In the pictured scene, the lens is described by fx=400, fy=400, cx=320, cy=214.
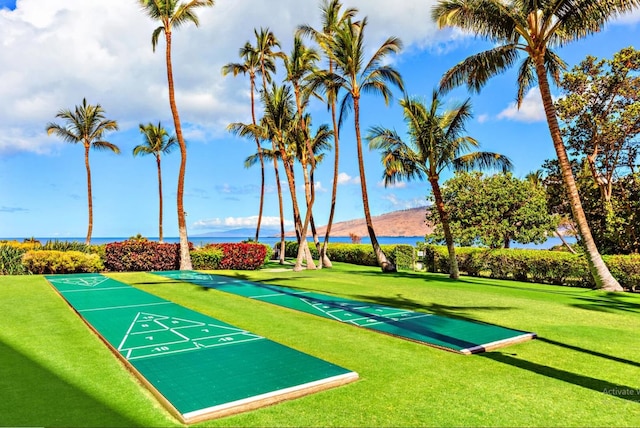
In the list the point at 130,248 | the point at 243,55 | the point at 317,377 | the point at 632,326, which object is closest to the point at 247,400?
the point at 317,377

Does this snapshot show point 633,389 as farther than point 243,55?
No

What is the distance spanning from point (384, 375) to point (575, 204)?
10637 mm

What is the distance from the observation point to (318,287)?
41.9 feet

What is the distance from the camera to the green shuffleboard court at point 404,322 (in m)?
6.14

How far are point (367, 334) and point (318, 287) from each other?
616 cm

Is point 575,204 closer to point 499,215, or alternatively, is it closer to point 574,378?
point 574,378

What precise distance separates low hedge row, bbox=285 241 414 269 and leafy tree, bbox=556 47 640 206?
9788mm

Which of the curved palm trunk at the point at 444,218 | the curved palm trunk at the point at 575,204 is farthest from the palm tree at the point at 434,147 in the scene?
the curved palm trunk at the point at 575,204

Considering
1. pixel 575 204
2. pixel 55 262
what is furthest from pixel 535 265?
pixel 55 262

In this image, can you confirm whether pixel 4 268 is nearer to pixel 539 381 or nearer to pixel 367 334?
pixel 367 334

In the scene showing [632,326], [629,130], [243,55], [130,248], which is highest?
[243,55]

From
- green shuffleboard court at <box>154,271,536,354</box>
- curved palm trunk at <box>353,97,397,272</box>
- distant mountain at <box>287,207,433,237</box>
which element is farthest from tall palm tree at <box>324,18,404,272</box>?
distant mountain at <box>287,207,433,237</box>

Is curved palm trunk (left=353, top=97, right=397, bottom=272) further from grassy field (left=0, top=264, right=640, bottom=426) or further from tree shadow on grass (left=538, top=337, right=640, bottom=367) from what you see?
tree shadow on grass (left=538, top=337, right=640, bottom=367)

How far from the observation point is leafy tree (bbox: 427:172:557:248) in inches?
1158
